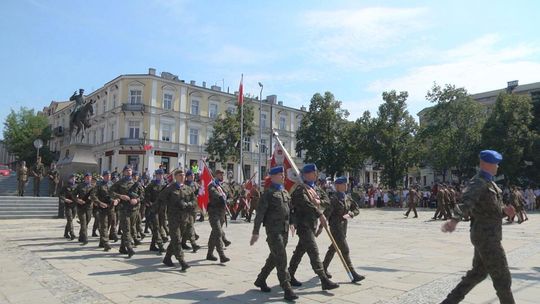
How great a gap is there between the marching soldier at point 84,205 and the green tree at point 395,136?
37.5 metres

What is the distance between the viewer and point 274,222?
21.4 ft

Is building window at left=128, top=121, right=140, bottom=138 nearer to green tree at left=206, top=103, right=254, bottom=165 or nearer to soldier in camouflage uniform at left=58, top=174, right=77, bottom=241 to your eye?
green tree at left=206, top=103, right=254, bottom=165

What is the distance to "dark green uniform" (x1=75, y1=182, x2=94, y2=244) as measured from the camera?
39.6ft

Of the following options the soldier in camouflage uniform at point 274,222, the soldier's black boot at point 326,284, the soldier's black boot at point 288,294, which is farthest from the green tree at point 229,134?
the soldier's black boot at point 288,294

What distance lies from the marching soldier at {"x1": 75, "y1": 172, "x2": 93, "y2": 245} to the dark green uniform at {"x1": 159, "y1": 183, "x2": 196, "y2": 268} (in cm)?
419

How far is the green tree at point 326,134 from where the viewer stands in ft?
172

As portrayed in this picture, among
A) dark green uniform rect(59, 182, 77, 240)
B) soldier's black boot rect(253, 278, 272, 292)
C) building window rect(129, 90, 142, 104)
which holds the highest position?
building window rect(129, 90, 142, 104)

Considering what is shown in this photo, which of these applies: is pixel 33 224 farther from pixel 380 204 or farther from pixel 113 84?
pixel 113 84

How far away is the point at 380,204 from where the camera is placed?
37.6m

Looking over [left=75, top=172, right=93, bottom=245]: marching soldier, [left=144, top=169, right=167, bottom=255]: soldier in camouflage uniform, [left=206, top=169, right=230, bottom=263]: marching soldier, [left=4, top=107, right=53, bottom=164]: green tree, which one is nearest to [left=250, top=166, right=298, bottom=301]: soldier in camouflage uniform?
[left=206, top=169, right=230, bottom=263]: marching soldier

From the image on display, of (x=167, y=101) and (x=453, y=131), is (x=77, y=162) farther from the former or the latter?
(x=453, y=131)

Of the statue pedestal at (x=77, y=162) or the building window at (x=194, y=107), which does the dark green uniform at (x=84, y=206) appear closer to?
the statue pedestal at (x=77, y=162)

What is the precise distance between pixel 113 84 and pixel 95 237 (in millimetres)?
44114

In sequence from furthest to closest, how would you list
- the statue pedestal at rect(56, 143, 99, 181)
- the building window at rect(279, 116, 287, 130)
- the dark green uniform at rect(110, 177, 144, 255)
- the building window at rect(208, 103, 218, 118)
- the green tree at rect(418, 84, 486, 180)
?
the building window at rect(279, 116, 287, 130) < the building window at rect(208, 103, 218, 118) < the green tree at rect(418, 84, 486, 180) < the statue pedestal at rect(56, 143, 99, 181) < the dark green uniform at rect(110, 177, 144, 255)
